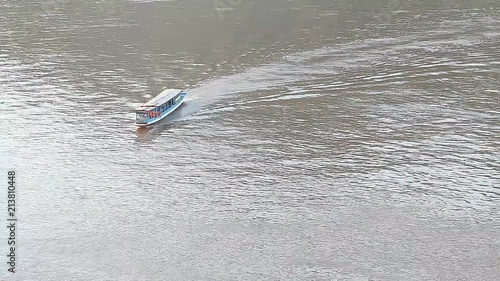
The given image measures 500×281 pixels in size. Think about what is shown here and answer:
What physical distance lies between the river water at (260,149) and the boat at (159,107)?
0.30 metres

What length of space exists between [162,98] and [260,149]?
12.3 feet

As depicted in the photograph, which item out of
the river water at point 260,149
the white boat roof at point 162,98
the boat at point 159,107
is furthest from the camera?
the white boat roof at point 162,98

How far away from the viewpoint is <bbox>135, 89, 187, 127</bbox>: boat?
2031cm

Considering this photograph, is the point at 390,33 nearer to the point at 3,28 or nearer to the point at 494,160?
the point at 494,160

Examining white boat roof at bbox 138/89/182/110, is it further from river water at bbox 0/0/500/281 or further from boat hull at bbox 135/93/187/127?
river water at bbox 0/0/500/281

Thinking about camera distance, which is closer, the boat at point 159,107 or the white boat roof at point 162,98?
the boat at point 159,107

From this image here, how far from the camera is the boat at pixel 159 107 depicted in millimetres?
20312

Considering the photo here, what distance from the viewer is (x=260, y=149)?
18.6 m

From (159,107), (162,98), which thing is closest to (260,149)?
(159,107)

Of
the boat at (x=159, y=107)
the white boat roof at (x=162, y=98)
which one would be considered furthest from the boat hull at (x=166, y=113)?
the white boat roof at (x=162, y=98)

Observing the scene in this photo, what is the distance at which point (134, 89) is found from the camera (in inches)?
915

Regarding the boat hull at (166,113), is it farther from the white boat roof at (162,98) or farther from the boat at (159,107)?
the white boat roof at (162,98)

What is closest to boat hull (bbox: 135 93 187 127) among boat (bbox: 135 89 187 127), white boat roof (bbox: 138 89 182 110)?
boat (bbox: 135 89 187 127)

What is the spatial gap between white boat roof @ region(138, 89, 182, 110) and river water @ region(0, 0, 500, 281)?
0.54 meters
